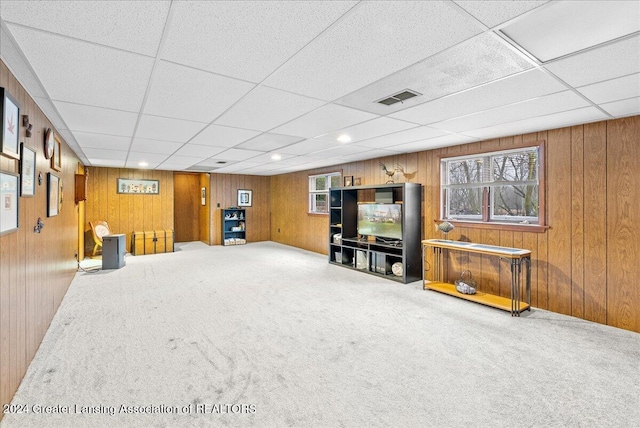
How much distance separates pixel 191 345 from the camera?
2824 millimetres

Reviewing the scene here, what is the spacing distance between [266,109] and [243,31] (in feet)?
4.33

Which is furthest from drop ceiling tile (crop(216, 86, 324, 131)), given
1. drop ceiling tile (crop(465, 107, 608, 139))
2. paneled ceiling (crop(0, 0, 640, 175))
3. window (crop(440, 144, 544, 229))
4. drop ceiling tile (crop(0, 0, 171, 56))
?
window (crop(440, 144, 544, 229))

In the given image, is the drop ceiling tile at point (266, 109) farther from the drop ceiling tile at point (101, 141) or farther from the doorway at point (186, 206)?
the doorway at point (186, 206)

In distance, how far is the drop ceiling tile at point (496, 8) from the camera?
1433mm

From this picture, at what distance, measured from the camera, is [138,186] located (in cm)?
828

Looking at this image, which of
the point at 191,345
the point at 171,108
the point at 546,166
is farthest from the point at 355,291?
the point at 171,108

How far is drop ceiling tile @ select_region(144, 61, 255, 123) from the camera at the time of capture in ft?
7.22

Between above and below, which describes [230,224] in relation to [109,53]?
below

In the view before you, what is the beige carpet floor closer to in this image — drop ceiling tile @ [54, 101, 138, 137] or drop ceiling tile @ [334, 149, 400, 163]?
drop ceiling tile @ [54, 101, 138, 137]

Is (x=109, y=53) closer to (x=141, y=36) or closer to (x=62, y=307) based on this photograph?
(x=141, y=36)

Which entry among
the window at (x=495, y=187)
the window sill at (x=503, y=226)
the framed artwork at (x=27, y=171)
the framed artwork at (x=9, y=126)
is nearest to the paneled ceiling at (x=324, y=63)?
the framed artwork at (x=9, y=126)

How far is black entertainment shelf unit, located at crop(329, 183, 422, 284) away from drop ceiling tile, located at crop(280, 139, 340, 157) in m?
1.22

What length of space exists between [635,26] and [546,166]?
2461 millimetres

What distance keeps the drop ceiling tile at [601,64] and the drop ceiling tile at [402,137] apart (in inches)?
60.9
